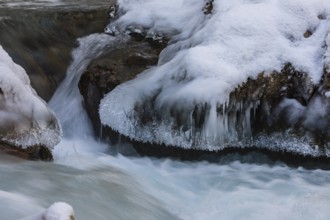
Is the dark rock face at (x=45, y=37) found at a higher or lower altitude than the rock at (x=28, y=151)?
higher

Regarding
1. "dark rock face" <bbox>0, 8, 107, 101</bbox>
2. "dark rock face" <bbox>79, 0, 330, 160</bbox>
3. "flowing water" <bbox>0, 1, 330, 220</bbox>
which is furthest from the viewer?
"dark rock face" <bbox>0, 8, 107, 101</bbox>

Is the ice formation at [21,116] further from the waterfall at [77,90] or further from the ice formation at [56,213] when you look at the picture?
the ice formation at [56,213]

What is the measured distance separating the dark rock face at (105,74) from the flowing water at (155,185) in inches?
7.5

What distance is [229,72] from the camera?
15.4 feet

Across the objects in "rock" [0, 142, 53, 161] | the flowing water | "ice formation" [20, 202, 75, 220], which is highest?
"ice formation" [20, 202, 75, 220]

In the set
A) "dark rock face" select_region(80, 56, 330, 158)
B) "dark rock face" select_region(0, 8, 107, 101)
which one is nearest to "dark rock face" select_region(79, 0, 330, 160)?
"dark rock face" select_region(80, 56, 330, 158)

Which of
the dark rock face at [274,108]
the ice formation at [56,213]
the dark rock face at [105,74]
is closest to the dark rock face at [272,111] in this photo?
the dark rock face at [274,108]

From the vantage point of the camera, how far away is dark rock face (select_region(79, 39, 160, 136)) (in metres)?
5.17

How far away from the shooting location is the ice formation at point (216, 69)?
462 centimetres

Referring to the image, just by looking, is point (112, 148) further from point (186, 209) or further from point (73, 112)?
point (186, 209)

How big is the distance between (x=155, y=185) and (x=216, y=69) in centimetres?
109

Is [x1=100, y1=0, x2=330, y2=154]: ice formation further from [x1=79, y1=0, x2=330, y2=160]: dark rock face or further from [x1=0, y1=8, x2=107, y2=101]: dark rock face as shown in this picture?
[x1=0, y1=8, x2=107, y2=101]: dark rock face

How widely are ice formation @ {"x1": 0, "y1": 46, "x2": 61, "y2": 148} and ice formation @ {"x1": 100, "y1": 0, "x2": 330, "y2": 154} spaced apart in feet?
2.40

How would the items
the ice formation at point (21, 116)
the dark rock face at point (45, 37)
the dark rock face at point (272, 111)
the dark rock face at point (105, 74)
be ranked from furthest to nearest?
1. the dark rock face at point (45, 37)
2. the dark rock face at point (105, 74)
3. the dark rock face at point (272, 111)
4. the ice formation at point (21, 116)
